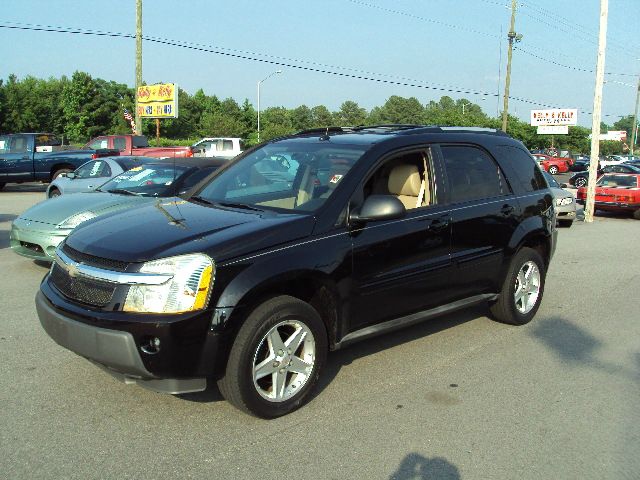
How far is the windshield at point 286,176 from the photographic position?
452 cm

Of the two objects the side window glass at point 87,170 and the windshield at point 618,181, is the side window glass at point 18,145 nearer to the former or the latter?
the side window glass at point 87,170

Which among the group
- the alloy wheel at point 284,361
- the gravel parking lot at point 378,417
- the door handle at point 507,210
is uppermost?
the door handle at point 507,210

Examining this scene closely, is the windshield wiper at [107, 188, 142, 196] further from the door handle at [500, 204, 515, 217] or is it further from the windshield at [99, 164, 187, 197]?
the door handle at [500, 204, 515, 217]

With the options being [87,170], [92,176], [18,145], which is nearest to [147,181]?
[92,176]

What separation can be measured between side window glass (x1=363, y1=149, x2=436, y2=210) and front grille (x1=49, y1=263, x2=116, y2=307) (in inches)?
88.3

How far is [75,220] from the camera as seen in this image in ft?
23.9

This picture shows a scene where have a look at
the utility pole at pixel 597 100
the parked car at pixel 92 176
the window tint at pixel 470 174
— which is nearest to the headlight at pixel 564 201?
the utility pole at pixel 597 100

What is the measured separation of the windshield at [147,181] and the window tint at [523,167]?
14.0ft

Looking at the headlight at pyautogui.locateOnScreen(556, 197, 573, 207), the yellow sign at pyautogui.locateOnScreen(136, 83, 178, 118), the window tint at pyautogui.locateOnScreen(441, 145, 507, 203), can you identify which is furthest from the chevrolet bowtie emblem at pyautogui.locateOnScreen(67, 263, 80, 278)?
the yellow sign at pyautogui.locateOnScreen(136, 83, 178, 118)

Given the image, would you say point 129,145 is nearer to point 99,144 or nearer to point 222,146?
point 99,144

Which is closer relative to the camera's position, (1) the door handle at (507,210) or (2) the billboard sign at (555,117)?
(1) the door handle at (507,210)

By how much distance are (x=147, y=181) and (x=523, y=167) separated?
16.4 feet

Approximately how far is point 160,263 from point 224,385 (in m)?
0.83

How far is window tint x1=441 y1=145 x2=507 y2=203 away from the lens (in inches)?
206
